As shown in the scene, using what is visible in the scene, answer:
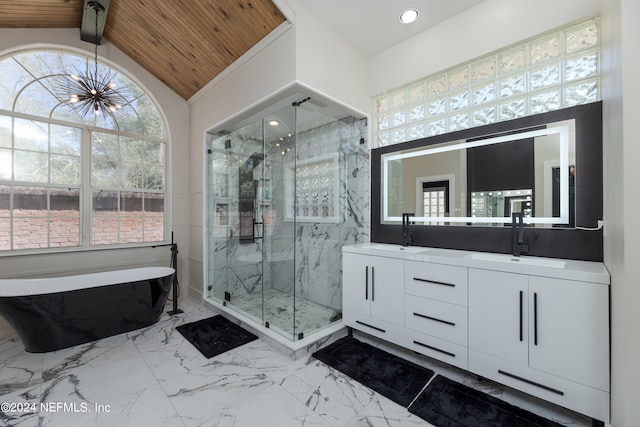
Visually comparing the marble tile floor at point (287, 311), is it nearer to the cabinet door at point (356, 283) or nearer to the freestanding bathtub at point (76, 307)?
the cabinet door at point (356, 283)

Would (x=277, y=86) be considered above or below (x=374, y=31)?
below

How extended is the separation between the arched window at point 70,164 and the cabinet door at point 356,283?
276cm

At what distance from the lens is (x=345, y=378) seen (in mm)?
2062

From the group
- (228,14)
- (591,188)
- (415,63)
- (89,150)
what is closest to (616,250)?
(591,188)

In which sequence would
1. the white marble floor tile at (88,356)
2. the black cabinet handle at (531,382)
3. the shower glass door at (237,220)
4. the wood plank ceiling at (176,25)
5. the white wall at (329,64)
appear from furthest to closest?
the shower glass door at (237,220) < the wood plank ceiling at (176,25) < the white wall at (329,64) < the white marble floor tile at (88,356) < the black cabinet handle at (531,382)

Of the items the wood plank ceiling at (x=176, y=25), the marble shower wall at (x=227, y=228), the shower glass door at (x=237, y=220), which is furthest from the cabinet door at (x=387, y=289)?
the wood plank ceiling at (x=176, y=25)

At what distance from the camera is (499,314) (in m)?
1.77

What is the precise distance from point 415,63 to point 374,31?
0.51m

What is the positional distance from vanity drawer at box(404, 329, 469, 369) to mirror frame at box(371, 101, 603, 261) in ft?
2.79

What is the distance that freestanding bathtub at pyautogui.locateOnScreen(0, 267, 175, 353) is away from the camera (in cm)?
228

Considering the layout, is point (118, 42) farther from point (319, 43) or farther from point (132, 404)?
point (132, 404)

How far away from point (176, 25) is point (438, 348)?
3881mm

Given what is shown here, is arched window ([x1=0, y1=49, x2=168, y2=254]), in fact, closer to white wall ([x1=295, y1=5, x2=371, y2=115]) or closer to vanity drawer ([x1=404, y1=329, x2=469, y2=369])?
white wall ([x1=295, y1=5, x2=371, y2=115])

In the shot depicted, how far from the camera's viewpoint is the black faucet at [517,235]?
79.8 inches
